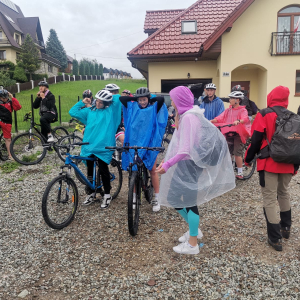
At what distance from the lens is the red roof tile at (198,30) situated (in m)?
12.3

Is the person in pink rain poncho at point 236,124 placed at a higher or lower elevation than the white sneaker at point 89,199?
higher

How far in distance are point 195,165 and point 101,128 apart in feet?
6.09

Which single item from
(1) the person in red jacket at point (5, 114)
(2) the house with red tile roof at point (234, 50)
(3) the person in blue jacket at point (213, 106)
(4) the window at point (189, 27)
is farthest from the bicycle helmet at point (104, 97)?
(4) the window at point (189, 27)

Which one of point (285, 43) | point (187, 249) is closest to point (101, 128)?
point (187, 249)

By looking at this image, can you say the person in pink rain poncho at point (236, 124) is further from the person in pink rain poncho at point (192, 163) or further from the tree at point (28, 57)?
the tree at point (28, 57)

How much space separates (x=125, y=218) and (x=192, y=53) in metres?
11.0

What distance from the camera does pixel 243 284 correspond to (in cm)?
270

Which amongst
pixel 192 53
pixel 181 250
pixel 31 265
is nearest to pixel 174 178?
pixel 181 250

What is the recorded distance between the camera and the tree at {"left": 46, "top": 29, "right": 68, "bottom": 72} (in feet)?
189

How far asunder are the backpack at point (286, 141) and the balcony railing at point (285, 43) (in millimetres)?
11303

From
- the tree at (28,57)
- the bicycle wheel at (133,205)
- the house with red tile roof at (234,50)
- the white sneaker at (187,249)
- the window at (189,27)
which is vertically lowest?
the white sneaker at (187,249)

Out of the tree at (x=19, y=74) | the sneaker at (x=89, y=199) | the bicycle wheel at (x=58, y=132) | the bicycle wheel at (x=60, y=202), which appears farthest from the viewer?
the tree at (x=19, y=74)

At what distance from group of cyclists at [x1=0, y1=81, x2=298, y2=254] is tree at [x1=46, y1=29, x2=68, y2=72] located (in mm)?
55924

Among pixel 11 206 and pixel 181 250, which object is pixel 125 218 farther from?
pixel 11 206
